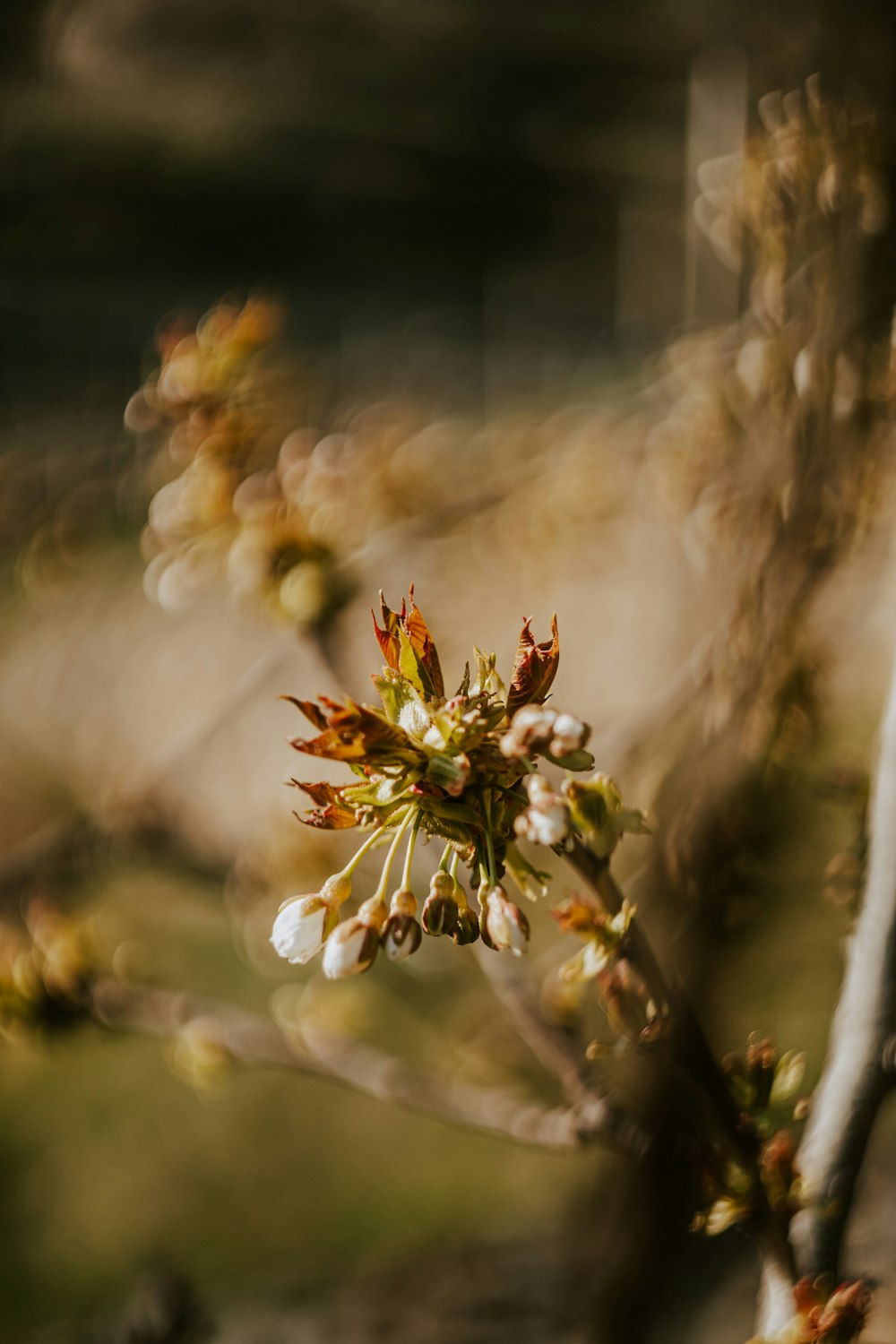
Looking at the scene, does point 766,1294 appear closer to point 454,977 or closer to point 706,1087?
point 706,1087

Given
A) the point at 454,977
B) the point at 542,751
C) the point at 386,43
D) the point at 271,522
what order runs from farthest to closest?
1. the point at 386,43
2. the point at 454,977
3. the point at 271,522
4. the point at 542,751

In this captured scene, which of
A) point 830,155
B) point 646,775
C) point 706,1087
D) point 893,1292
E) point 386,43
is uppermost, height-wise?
point 386,43

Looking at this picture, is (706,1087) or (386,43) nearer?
(706,1087)

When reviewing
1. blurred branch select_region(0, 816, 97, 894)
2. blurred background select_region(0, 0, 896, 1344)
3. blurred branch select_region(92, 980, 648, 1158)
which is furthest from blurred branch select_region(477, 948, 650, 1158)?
blurred branch select_region(0, 816, 97, 894)

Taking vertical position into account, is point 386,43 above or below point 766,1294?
above

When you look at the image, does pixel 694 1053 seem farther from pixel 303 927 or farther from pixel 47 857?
pixel 47 857

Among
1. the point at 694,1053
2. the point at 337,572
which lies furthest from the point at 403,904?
the point at 337,572

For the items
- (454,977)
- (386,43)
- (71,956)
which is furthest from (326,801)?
(386,43)

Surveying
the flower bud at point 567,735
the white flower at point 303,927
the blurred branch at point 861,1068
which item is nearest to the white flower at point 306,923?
the white flower at point 303,927

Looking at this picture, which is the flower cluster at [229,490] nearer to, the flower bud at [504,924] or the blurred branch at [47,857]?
the flower bud at [504,924]
